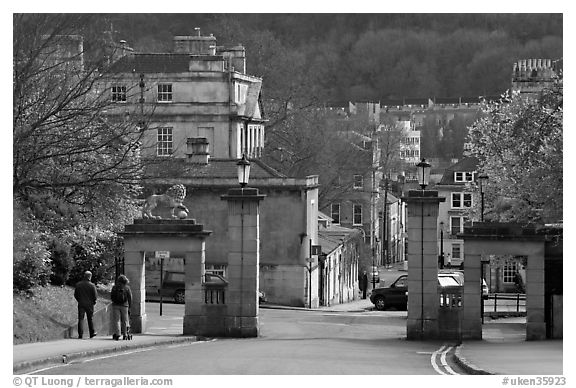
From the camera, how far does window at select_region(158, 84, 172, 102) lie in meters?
69.2

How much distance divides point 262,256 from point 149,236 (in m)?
23.7

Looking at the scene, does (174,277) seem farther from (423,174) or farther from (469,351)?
(469,351)

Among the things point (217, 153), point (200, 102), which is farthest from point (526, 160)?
point (200, 102)

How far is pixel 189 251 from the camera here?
3653 centimetres

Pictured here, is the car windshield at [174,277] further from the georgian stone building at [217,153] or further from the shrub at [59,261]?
the shrub at [59,261]

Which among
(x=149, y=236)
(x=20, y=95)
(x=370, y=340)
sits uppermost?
(x=20, y=95)

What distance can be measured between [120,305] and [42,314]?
230 centimetres

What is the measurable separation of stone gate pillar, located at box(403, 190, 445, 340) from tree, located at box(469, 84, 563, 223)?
13.1 feet

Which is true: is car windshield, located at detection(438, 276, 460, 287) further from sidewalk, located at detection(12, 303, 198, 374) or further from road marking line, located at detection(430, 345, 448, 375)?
road marking line, located at detection(430, 345, 448, 375)

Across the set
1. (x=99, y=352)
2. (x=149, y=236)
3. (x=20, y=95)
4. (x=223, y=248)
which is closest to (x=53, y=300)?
(x=149, y=236)

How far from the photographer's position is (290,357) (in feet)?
92.8

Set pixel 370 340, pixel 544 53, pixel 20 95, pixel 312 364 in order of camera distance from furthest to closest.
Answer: pixel 544 53 < pixel 370 340 < pixel 20 95 < pixel 312 364

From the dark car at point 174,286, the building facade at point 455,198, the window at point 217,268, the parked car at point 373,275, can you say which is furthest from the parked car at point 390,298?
the building facade at point 455,198
